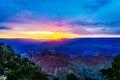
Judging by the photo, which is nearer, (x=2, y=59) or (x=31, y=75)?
(x=31, y=75)

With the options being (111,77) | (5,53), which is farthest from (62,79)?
(111,77)

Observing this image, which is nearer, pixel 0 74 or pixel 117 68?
pixel 117 68

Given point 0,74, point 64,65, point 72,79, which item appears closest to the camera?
point 0,74

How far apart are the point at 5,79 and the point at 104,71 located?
22.4 metres

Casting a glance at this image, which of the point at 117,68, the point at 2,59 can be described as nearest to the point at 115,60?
the point at 117,68

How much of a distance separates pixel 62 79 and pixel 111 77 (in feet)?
218

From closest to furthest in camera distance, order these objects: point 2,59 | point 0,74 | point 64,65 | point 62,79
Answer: point 0,74 → point 2,59 → point 62,79 → point 64,65

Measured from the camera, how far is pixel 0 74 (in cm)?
9312

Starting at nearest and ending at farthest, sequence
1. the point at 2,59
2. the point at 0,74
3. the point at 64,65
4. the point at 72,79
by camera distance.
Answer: the point at 0,74 → the point at 72,79 → the point at 2,59 → the point at 64,65

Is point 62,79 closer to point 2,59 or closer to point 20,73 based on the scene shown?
point 2,59

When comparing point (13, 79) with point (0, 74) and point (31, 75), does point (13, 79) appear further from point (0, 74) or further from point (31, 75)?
point (0, 74)

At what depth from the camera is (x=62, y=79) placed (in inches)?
5812

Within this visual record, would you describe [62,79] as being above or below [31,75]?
below

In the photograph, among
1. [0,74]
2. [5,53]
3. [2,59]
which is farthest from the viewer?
[5,53]
